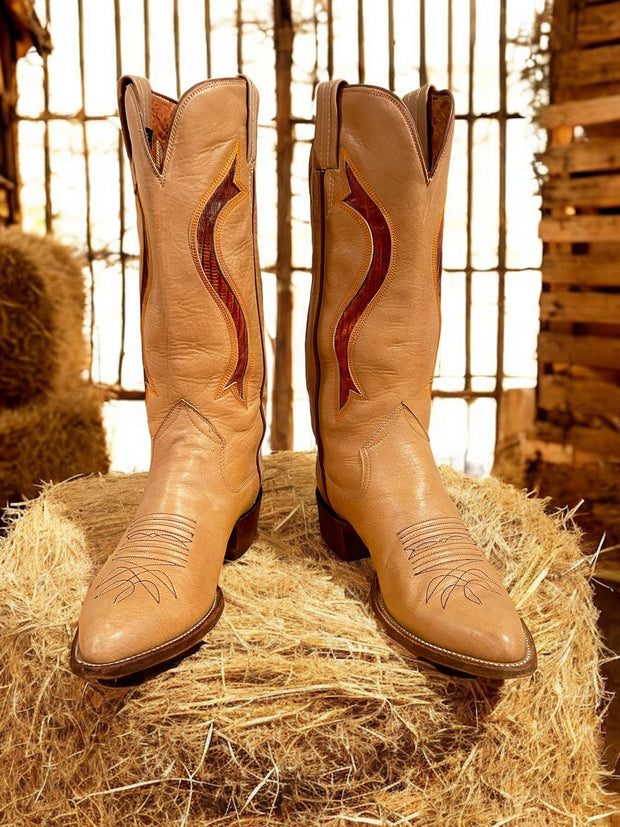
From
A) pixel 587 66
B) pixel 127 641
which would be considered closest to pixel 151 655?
pixel 127 641

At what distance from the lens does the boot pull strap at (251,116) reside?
1.21 metres

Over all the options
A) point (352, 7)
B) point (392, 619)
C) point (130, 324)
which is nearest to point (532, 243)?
point (352, 7)

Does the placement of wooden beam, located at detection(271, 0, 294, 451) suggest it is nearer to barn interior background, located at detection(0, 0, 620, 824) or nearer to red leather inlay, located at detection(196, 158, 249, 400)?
barn interior background, located at detection(0, 0, 620, 824)

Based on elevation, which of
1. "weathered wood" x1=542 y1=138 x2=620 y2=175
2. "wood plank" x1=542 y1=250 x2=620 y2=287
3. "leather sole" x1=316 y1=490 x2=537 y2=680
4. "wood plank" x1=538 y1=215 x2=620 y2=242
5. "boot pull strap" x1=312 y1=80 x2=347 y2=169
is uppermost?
"weathered wood" x1=542 y1=138 x2=620 y2=175

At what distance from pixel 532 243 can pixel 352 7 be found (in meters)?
1.32

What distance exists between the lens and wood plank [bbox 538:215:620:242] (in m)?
3.11

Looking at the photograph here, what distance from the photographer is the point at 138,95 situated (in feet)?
3.75

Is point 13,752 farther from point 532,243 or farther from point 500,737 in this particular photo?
point 532,243

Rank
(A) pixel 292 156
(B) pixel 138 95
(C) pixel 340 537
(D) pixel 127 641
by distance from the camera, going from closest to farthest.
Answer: (D) pixel 127 641
(B) pixel 138 95
(C) pixel 340 537
(A) pixel 292 156

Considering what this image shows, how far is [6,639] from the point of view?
3.63ft

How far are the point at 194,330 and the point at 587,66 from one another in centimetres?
264

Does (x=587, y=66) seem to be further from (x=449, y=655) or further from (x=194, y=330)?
(x=449, y=655)

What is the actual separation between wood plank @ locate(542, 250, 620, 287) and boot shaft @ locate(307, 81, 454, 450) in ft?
6.87

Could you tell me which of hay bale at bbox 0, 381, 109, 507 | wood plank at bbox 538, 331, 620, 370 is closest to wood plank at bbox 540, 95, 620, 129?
wood plank at bbox 538, 331, 620, 370
